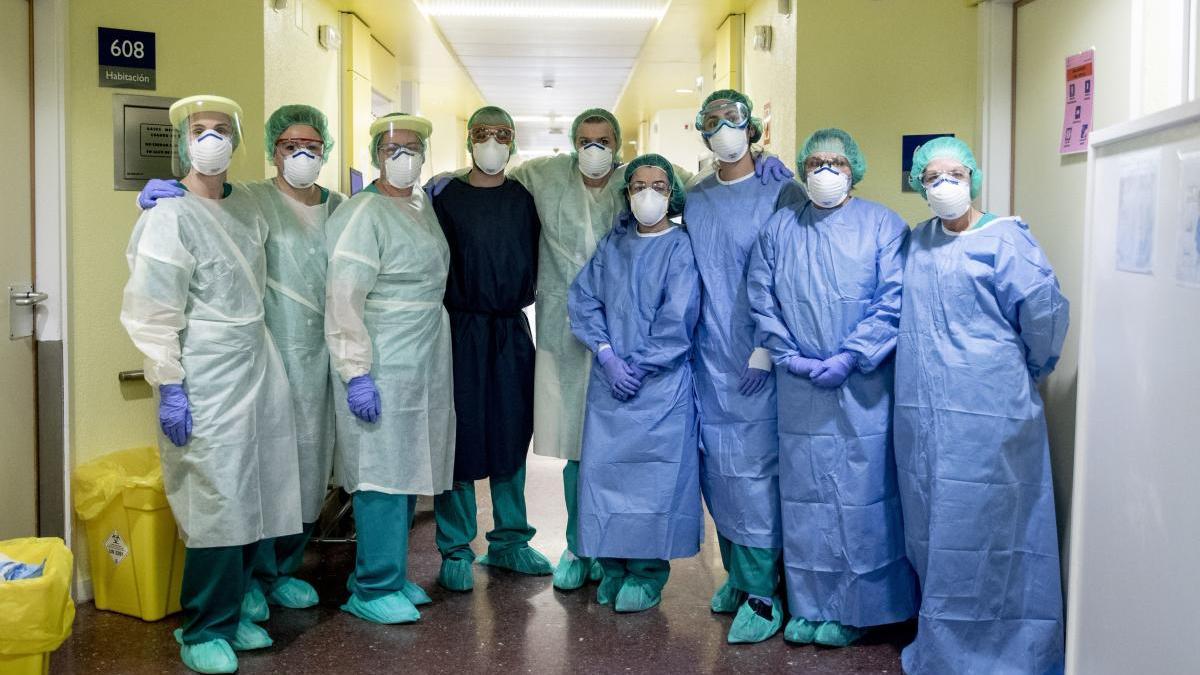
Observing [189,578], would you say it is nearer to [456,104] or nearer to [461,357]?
[461,357]

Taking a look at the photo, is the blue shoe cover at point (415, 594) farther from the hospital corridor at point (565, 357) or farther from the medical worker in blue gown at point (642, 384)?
the medical worker in blue gown at point (642, 384)

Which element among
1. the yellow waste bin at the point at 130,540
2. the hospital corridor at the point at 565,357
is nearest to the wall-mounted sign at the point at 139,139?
the hospital corridor at the point at 565,357

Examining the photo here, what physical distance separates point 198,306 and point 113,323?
2.36ft

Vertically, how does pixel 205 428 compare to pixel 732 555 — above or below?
above

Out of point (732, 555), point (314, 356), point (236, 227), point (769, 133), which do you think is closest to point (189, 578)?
point (314, 356)

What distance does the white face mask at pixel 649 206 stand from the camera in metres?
2.97

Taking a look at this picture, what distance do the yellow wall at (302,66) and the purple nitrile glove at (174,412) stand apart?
1.21 m

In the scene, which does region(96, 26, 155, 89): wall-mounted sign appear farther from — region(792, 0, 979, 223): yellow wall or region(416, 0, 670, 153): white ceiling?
region(416, 0, 670, 153): white ceiling

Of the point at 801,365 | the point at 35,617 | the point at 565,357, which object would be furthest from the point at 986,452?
the point at 35,617

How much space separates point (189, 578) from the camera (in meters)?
2.68

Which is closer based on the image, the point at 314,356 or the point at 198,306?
the point at 198,306

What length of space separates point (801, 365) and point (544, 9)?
10.5ft

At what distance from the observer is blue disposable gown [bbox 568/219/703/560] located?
116 inches

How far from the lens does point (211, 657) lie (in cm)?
264
